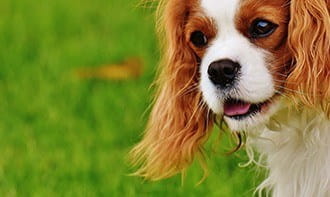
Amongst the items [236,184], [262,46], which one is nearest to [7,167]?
[236,184]

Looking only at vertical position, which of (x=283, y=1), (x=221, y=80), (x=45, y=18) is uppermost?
(x=283, y=1)

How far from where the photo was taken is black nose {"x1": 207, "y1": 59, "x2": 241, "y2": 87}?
12.7 ft

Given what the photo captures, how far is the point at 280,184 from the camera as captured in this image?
174 inches

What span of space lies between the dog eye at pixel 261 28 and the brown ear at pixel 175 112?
0.34 m

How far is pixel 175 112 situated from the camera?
4.32m

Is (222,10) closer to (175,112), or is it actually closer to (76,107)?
(175,112)

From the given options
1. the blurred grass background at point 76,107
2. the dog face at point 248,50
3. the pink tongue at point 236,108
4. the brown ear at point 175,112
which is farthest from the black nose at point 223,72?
the blurred grass background at point 76,107

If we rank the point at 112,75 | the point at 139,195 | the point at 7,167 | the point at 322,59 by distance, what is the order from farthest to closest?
the point at 112,75 → the point at 7,167 → the point at 139,195 → the point at 322,59

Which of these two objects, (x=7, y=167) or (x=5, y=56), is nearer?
(x=7, y=167)

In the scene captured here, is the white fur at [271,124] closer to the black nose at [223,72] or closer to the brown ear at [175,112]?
the black nose at [223,72]

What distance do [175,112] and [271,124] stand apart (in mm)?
375

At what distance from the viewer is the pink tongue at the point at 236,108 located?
13.2 feet

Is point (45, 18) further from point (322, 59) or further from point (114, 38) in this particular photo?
point (322, 59)

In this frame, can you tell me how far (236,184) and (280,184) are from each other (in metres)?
0.78
